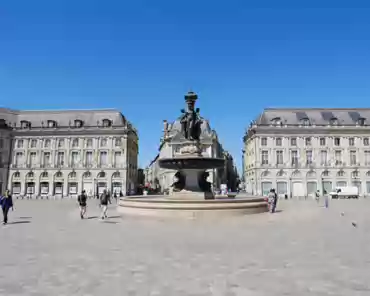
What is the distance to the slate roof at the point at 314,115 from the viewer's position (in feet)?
224

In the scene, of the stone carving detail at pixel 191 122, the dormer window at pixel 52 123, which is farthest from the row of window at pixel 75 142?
the stone carving detail at pixel 191 122

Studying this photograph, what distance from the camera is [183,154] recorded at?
21047 mm

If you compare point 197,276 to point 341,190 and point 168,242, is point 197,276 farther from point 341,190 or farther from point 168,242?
point 341,190

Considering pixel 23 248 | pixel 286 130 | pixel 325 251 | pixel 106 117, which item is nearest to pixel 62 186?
pixel 106 117

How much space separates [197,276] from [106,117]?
6804 centimetres

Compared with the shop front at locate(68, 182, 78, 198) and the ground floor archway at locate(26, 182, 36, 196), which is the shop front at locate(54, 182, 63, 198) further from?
the ground floor archway at locate(26, 182, 36, 196)

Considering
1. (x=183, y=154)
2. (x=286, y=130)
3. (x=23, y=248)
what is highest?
(x=286, y=130)

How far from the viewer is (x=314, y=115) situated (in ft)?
229

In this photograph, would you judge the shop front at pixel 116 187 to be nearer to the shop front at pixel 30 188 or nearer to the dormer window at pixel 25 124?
the shop front at pixel 30 188

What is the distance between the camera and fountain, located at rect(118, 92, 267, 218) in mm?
15867

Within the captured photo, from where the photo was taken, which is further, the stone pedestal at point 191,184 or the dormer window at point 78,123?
the dormer window at point 78,123

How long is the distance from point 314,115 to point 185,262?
6933 centimetres

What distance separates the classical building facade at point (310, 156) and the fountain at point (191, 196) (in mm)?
46423

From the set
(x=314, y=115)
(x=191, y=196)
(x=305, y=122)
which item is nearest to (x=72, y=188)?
(x=305, y=122)
